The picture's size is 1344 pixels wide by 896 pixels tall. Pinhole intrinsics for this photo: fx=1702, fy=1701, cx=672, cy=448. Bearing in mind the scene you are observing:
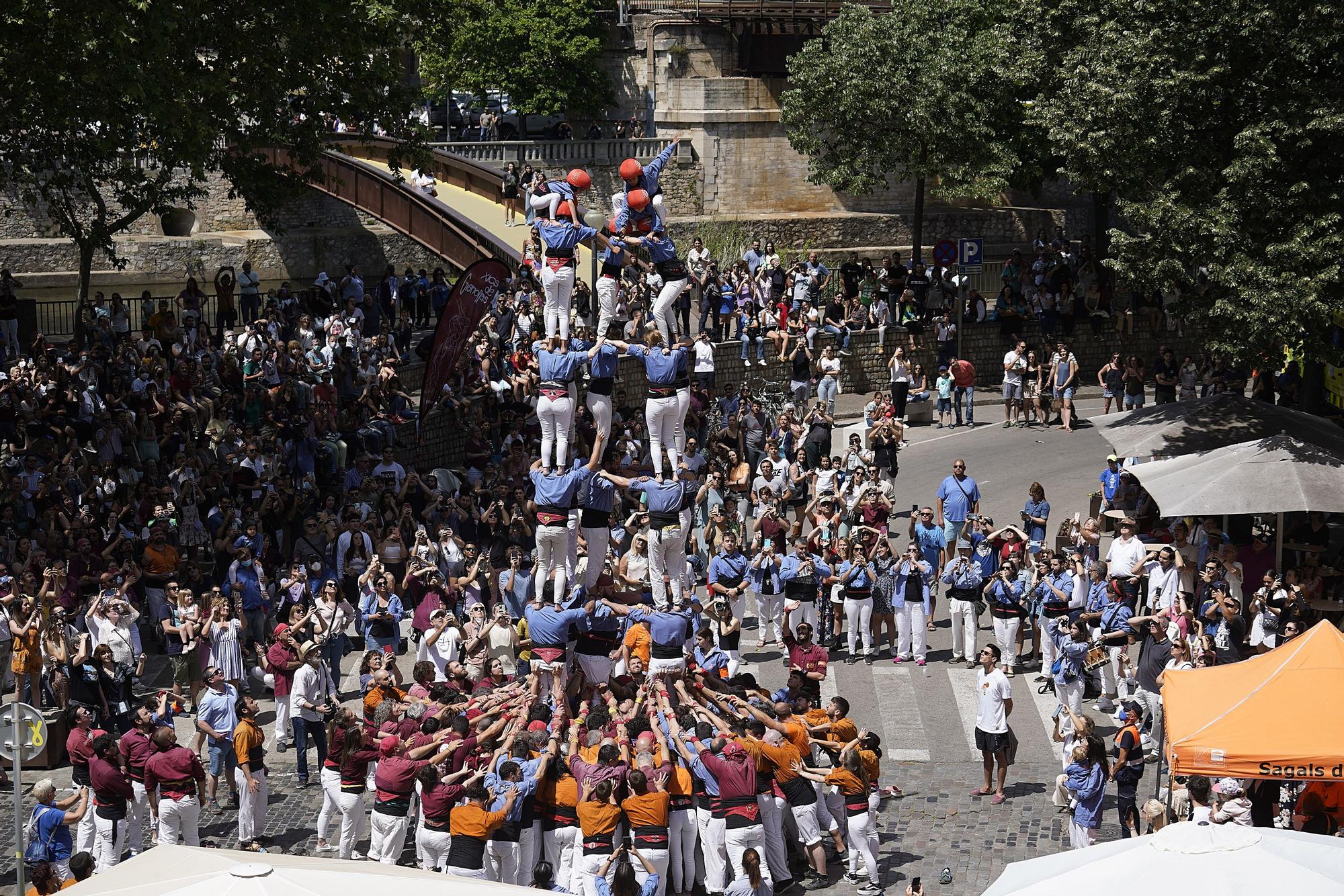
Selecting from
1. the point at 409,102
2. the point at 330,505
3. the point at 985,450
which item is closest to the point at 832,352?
the point at 985,450

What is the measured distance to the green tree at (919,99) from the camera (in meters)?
43.1

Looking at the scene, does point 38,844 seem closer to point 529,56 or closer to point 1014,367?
point 1014,367

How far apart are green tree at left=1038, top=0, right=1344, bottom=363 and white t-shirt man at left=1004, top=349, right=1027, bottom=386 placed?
19.8 feet

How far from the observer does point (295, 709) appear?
1823 centimetres

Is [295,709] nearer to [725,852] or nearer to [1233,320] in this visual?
[725,852]

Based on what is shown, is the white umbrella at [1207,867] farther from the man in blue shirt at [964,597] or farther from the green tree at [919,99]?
the green tree at [919,99]

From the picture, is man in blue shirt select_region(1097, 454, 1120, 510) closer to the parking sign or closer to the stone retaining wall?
the parking sign

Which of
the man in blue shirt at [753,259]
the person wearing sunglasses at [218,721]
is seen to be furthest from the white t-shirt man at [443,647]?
the man in blue shirt at [753,259]

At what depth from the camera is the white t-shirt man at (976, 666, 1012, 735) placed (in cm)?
1714

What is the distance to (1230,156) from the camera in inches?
982

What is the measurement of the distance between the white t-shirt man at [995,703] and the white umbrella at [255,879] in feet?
25.3

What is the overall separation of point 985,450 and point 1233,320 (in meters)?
7.58

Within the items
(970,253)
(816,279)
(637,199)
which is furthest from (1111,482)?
(816,279)

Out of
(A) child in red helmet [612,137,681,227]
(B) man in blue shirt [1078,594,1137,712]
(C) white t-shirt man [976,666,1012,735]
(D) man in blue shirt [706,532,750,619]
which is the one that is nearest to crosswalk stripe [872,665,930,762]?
(C) white t-shirt man [976,666,1012,735]
